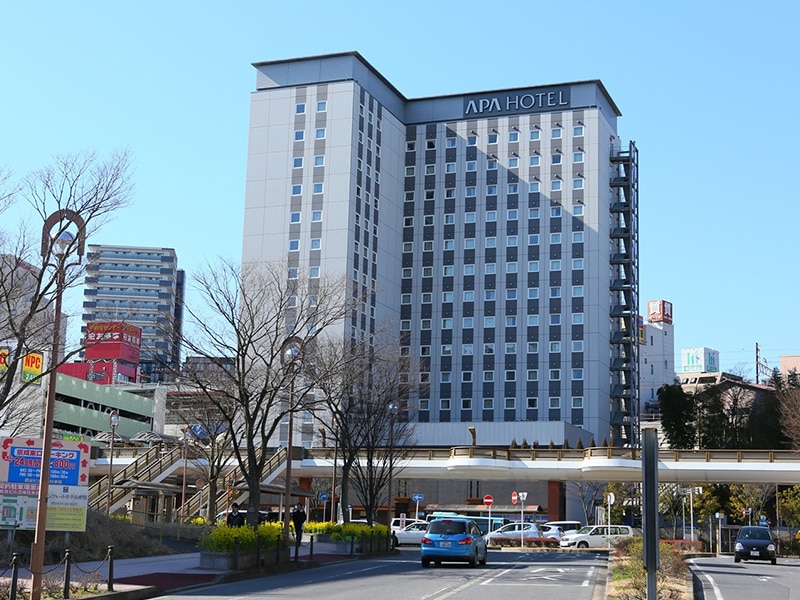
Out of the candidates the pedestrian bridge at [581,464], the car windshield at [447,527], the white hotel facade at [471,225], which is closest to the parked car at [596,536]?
the pedestrian bridge at [581,464]

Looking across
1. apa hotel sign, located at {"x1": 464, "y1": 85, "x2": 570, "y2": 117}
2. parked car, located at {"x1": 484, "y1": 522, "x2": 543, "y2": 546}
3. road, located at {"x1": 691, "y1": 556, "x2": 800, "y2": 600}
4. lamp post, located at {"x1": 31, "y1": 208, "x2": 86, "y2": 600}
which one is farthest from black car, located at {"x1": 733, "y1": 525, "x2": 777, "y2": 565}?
apa hotel sign, located at {"x1": 464, "y1": 85, "x2": 570, "y2": 117}

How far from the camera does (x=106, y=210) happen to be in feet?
69.5

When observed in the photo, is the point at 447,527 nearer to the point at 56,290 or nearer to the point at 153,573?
the point at 153,573

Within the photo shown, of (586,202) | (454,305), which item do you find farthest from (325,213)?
(586,202)

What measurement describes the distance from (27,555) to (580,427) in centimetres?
A: 8142

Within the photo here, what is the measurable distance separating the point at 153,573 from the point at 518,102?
9620cm

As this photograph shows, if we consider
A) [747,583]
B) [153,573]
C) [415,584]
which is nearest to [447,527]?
[415,584]

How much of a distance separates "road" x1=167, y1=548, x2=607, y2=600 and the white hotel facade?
70.6 metres

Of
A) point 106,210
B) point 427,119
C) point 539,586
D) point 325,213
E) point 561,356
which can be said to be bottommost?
point 539,586

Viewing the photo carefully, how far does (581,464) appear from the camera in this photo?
70.3 m

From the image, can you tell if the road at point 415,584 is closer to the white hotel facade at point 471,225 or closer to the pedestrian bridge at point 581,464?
the pedestrian bridge at point 581,464

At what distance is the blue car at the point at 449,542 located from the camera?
32844 mm

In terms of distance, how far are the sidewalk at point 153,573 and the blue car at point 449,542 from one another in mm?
3507

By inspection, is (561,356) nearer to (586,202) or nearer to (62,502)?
(586,202)
